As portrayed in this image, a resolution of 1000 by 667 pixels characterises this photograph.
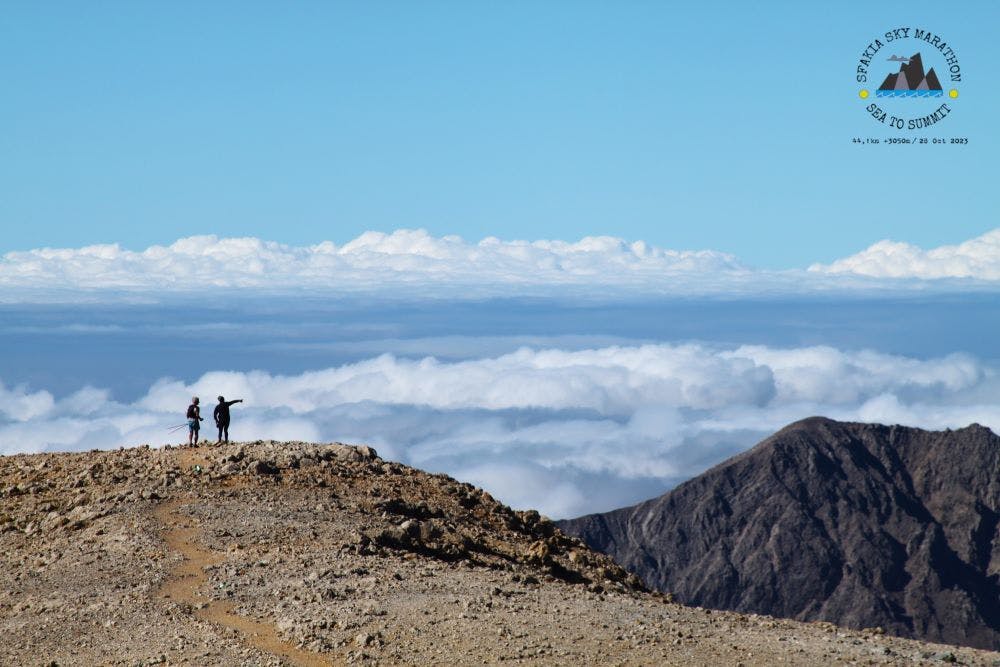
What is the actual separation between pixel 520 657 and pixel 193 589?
26.9 feet

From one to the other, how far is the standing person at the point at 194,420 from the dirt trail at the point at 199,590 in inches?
282

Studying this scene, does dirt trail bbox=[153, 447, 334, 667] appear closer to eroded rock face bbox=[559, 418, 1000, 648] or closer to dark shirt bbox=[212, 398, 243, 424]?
dark shirt bbox=[212, 398, 243, 424]

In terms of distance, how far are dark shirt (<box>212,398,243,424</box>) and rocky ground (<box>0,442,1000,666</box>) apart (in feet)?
5.89

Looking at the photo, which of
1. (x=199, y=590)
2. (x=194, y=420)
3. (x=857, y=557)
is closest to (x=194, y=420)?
(x=194, y=420)

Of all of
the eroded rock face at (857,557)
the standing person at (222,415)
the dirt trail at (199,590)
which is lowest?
the eroded rock face at (857,557)

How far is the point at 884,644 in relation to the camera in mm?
24672

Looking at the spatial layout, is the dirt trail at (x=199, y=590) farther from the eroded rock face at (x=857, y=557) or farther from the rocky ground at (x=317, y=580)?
the eroded rock face at (x=857, y=557)

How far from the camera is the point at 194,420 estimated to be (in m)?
40.9

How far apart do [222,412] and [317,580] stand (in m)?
14.9

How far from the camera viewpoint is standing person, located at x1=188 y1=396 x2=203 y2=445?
133ft

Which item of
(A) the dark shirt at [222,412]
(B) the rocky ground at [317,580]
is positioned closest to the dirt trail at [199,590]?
(B) the rocky ground at [317,580]

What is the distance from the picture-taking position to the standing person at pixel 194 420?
133ft

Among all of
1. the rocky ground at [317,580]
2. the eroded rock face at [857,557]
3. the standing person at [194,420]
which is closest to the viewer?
the rocky ground at [317,580]

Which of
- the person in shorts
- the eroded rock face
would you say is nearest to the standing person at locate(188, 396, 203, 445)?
the person in shorts
